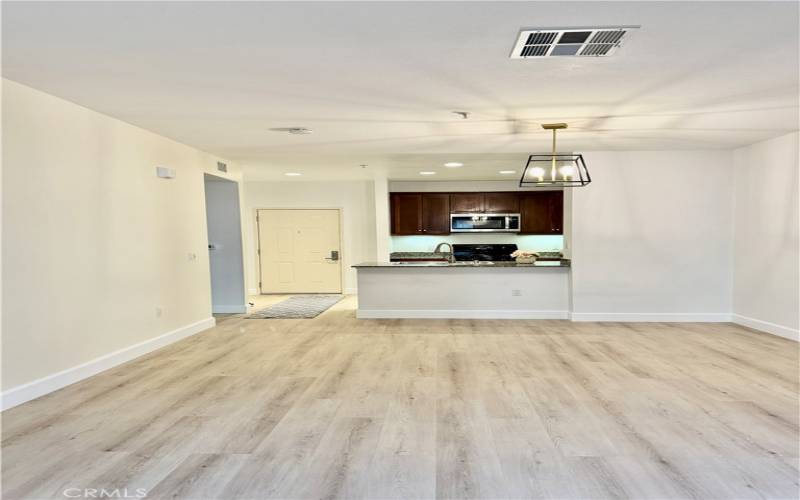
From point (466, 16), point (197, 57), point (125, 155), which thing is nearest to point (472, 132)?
point (466, 16)

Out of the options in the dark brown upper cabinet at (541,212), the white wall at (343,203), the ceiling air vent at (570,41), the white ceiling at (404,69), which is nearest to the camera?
the white ceiling at (404,69)

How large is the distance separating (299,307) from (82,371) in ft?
12.3

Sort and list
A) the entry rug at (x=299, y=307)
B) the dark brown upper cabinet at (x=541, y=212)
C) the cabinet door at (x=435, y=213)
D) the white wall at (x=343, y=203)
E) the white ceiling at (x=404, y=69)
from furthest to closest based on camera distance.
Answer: the white wall at (x=343, y=203)
the cabinet door at (x=435, y=213)
the dark brown upper cabinet at (x=541, y=212)
the entry rug at (x=299, y=307)
the white ceiling at (x=404, y=69)

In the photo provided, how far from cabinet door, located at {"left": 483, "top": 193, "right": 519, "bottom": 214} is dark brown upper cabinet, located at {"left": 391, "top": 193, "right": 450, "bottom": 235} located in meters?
0.78

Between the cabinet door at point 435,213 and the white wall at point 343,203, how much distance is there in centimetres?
106

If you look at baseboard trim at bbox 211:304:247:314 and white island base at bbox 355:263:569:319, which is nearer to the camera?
white island base at bbox 355:263:569:319

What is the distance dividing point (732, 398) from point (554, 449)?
5.59 ft

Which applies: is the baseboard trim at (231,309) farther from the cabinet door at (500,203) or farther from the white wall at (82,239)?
the cabinet door at (500,203)

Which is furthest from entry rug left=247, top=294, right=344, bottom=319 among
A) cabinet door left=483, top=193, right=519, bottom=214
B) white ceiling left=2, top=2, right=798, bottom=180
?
cabinet door left=483, top=193, right=519, bottom=214

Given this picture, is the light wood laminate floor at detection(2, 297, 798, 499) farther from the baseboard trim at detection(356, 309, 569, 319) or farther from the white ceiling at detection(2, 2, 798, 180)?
the white ceiling at detection(2, 2, 798, 180)

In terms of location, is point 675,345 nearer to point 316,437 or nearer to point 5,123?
point 316,437

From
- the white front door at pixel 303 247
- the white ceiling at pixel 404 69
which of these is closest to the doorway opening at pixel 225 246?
the white ceiling at pixel 404 69

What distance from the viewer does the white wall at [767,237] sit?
4.68m

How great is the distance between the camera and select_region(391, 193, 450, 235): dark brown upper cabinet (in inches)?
334
